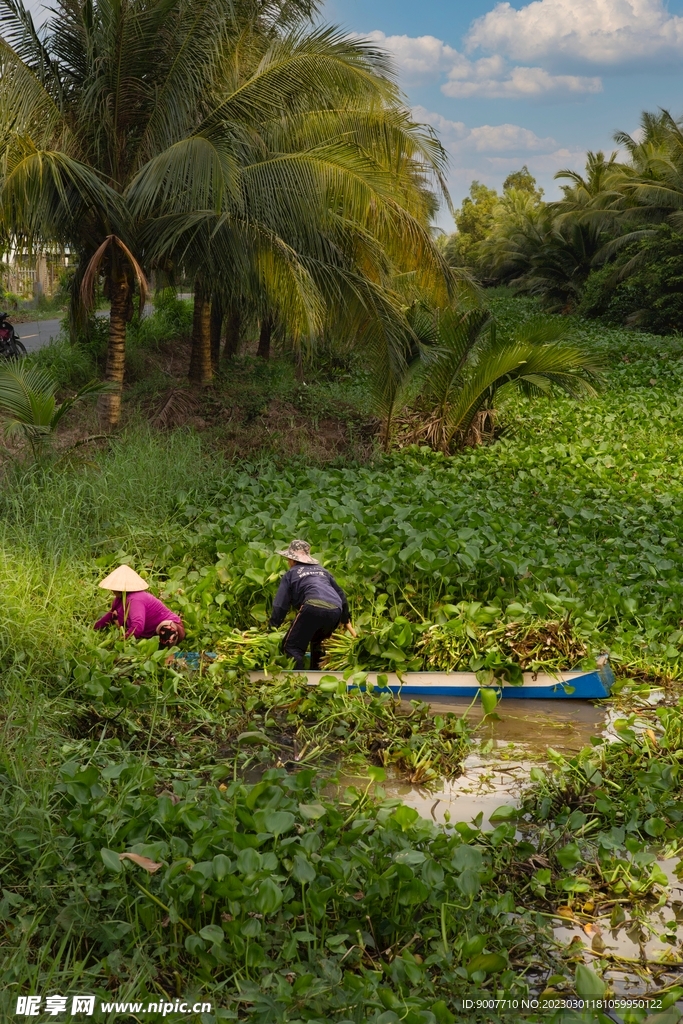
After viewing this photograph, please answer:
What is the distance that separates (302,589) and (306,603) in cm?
16

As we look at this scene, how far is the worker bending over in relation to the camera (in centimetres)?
600

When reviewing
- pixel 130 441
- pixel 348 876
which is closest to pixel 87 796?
pixel 348 876

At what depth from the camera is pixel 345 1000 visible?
10.2 feet

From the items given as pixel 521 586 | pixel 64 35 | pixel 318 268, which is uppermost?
pixel 64 35

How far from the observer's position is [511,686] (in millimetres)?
5969

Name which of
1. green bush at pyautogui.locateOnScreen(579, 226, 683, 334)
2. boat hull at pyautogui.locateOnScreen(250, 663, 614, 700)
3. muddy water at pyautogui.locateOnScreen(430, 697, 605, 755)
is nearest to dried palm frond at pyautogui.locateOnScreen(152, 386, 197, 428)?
boat hull at pyautogui.locateOnScreen(250, 663, 614, 700)

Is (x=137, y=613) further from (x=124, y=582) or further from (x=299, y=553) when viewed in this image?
(x=299, y=553)

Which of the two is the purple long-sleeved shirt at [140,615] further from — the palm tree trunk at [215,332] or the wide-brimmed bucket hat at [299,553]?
the palm tree trunk at [215,332]

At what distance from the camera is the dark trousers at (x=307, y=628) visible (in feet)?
19.6

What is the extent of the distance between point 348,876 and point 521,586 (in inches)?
140

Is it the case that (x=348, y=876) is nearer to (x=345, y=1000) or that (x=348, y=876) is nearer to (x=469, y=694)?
(x=345, y=1000)

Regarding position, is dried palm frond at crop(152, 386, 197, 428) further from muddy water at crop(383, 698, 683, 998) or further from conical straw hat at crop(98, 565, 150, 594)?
muddy water at crop(383, 698, 683, 998)

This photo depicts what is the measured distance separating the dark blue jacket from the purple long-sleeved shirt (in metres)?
0.66

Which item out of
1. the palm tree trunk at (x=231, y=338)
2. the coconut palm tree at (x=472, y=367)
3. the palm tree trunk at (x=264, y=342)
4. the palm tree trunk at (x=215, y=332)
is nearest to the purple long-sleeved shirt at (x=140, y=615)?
the coconut palm tree at (x=472, y=367)
